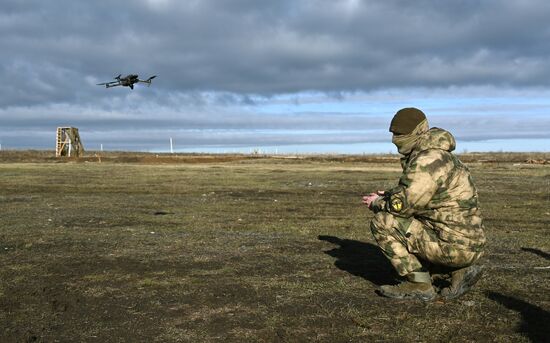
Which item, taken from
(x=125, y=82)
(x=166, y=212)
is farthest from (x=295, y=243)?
(x=125, y=82)

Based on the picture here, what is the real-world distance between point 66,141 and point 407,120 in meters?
66.4

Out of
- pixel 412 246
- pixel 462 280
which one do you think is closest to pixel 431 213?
pixel 412 246

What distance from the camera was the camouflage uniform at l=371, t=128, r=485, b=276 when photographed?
218 inches

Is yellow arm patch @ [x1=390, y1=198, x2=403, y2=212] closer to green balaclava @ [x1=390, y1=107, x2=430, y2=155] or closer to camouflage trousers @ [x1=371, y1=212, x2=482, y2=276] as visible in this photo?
camouflage trousers @ [x1=371, y1=212, x2=482, y2=276]

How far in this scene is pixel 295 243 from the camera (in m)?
9.75

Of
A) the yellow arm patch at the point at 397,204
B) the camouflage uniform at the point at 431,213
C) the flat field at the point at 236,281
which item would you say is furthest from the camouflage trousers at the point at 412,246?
the flat field at the point at 236,281

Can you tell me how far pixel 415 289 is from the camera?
5.95m

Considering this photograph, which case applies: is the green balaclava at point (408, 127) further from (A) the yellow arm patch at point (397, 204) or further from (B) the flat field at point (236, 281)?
(B) the flat field at point (236, 281)

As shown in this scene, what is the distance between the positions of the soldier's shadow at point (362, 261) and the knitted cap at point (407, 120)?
2074 mm

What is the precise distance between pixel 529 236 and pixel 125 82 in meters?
32.7

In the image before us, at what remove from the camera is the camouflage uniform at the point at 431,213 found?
554 centimetres

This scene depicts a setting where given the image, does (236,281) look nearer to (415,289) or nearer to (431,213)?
(415,289)

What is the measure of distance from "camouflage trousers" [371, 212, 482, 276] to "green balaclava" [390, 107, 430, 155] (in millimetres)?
798

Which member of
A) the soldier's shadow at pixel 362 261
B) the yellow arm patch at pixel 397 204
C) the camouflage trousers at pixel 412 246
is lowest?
the soldier's shadow at pixel 362 261
